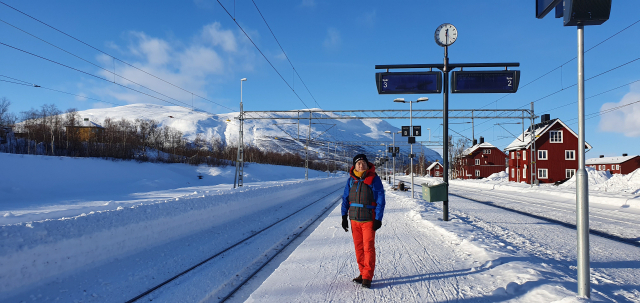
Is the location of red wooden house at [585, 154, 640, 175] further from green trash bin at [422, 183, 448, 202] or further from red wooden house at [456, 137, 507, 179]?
green trash bin at [422, 183, 448, 202]

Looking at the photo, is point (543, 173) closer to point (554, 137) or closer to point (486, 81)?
point (554, 137)

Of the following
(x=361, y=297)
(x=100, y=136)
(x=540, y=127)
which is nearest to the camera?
(x=361, y=297)

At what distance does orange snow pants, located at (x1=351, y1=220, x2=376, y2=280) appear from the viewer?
4586 mm

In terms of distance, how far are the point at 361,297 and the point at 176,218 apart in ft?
23.0

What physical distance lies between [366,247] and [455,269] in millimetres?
1818

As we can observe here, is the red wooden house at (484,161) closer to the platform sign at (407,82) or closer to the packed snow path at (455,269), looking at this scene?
the platform sign at (407,82)

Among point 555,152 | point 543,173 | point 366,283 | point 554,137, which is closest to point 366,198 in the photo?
point 366,283

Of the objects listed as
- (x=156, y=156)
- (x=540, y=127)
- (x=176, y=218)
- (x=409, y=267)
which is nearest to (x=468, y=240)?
(x=409, y=267)

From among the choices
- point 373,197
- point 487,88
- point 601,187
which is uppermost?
point 487,88

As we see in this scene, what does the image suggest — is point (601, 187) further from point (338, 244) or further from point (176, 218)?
point (176, 218)

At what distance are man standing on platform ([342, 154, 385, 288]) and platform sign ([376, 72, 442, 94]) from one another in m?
5.74

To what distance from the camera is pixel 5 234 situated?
5.16 meters

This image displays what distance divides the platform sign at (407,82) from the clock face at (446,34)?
3.07ft

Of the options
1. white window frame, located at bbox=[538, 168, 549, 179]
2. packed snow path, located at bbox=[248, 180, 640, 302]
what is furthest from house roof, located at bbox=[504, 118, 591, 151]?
packed snow path, located at bbox=[248, 180, 640, 302]
